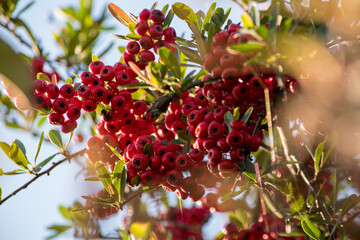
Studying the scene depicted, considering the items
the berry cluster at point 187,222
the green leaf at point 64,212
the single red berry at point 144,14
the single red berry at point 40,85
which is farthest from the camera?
the berry cluster at point 187,222

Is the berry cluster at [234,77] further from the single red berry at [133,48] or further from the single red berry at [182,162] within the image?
the single red berry at [133,48]

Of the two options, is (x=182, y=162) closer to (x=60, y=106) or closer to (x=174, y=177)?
(x=174, y=177)

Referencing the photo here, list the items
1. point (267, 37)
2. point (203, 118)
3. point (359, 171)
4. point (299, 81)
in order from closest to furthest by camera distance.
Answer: point (267, 37) → point (299, 81) → point (203, 118) → point (359, 171)

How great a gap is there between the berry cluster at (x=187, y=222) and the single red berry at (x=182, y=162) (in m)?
1.69

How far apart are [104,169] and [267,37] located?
1.13m

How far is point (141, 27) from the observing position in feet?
6.59

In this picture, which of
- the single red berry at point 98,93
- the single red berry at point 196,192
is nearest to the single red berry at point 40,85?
the single red berry at point 98,93

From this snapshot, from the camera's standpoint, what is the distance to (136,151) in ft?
6.32

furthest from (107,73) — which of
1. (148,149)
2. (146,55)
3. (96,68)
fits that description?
(148,149)

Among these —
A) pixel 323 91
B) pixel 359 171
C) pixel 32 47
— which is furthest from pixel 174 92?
pixel 32 47

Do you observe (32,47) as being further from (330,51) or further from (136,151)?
(330,51)

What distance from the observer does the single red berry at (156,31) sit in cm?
197

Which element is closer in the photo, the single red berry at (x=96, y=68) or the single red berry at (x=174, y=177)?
the single red berry at (x=174, y=177)

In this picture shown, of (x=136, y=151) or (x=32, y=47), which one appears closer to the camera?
(x=136, y=151)
